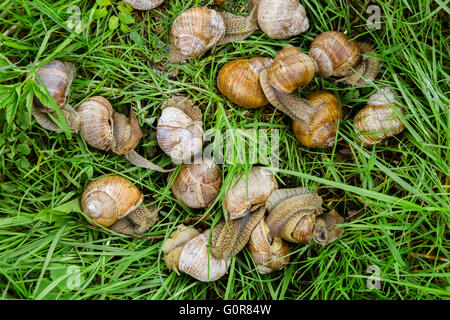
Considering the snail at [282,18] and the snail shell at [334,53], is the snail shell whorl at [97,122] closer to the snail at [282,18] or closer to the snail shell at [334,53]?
the snail at [282,18]

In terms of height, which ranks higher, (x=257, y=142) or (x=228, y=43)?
(x=228, y=43)

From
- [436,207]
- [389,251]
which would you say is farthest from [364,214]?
[436,207]

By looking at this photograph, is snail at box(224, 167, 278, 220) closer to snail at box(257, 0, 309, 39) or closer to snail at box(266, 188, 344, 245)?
snail at box(266, 188, 344, 245)

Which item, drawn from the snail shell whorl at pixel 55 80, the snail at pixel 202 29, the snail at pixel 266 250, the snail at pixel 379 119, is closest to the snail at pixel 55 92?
the snail shell whorl at pixel 55 80

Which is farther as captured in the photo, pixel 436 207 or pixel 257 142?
pixel 257 142

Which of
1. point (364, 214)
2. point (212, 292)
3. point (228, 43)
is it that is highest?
point (228, 43)

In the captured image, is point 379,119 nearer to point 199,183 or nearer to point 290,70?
point 290,70

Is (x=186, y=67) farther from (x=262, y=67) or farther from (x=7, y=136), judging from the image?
(x=7, y=136)
